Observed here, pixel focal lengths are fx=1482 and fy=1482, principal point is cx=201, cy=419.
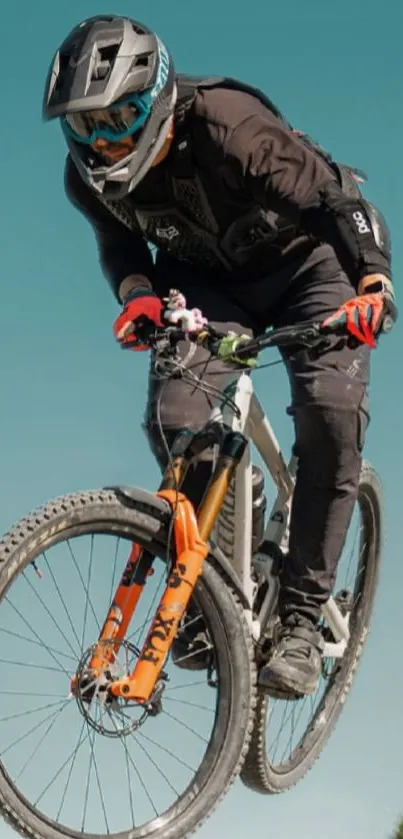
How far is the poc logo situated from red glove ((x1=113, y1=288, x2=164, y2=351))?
3.37ft

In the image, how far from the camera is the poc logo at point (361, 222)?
6.96 meters

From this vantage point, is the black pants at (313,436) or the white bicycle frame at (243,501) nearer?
the white bicycle frame at (243,501)

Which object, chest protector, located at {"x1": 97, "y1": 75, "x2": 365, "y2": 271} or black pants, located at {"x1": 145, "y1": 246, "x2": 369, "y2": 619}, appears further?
black pants, located at {"x1": 145, "y1": 246, "x2": 369, "y2": 619}

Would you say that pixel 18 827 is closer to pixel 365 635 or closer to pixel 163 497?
pixel 163 497

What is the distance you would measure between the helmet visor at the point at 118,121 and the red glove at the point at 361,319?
4.65ft

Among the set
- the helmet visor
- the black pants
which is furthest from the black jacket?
the black pants

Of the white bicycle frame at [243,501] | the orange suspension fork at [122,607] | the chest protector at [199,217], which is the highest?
the chest protector at [199,217]

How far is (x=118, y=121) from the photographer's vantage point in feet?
23.2

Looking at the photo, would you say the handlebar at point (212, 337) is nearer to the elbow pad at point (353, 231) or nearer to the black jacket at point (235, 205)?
the elbow pad at point (353, 231)

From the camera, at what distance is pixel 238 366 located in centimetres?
733

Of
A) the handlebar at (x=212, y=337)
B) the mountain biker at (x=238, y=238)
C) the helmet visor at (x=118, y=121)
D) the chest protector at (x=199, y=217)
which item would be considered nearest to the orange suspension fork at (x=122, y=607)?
the mountain biker at (x=238, y=238)

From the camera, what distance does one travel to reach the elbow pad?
6926 millimetres

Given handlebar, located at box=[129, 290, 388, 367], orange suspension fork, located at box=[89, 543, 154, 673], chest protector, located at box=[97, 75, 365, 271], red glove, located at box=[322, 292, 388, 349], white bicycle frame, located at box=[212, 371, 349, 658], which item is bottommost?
orange suspension fork, located at box=[89, 543, 154, 673]

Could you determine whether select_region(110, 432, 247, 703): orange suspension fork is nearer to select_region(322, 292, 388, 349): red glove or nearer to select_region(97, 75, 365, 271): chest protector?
select_region(322, 292, 388, 349): red glove
